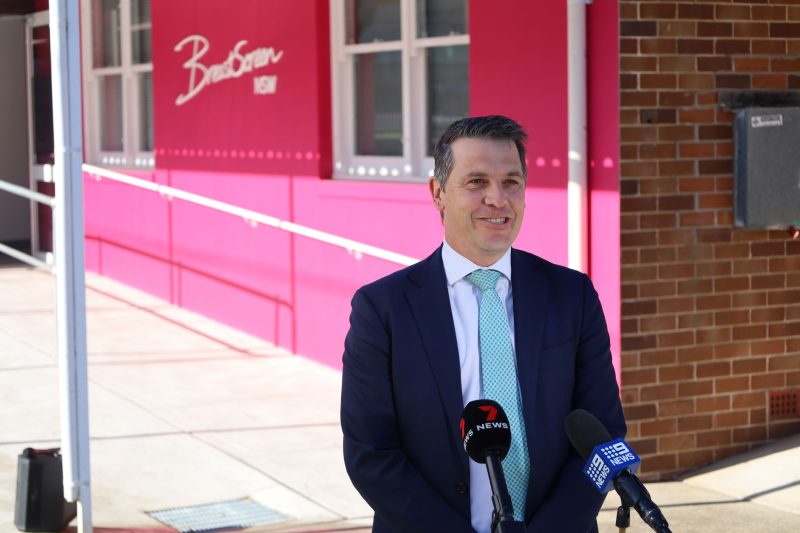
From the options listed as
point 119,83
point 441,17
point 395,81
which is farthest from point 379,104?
point 119,83

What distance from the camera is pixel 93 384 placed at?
8.91 m

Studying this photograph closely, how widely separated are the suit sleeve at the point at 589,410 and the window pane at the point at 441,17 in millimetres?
5368

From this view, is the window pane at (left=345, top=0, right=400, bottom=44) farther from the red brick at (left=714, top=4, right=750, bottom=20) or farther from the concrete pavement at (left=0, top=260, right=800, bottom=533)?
the red brick at (left=714, top=4, right=750, bottom=20)

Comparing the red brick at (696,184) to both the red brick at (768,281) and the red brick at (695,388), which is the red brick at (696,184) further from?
the red brick at (695,388)

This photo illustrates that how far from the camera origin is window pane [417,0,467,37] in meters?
8.23

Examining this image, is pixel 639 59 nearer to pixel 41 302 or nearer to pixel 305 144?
pixel 305 144

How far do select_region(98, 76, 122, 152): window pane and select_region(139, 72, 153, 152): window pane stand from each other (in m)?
0.71

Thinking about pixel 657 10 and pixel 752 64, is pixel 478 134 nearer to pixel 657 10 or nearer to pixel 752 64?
pixel 657 10

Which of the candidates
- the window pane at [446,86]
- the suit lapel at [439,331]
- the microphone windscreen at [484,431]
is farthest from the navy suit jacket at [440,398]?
the window pane at [446,86]

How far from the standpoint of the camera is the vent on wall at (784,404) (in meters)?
6.99

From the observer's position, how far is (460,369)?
2.89m

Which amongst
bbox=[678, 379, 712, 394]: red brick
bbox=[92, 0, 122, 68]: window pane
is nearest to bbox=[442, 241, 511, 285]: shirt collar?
bbox=[678, 379, 712, 394]: red brick

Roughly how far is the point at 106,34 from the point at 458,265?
438 inches

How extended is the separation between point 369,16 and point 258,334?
2684mm
